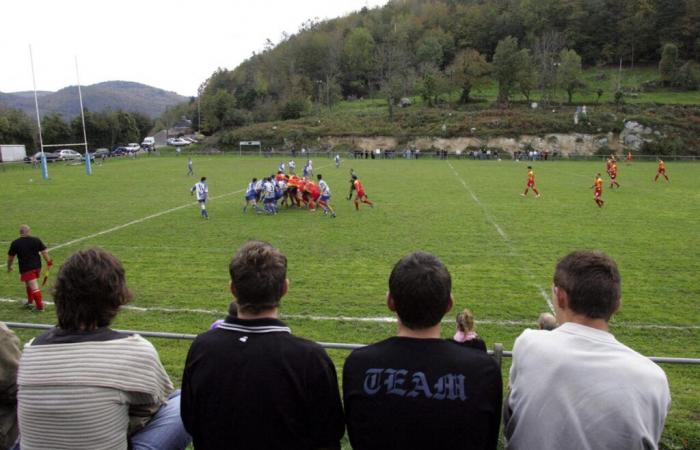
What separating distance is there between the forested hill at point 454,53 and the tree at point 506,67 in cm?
17

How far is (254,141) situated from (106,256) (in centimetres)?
7487

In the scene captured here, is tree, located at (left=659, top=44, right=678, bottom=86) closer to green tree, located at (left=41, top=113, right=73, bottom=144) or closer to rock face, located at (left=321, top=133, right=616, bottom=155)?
rock face, located at (left=321, top=133, right=616, bottom=155)

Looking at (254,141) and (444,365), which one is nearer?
(444,365)

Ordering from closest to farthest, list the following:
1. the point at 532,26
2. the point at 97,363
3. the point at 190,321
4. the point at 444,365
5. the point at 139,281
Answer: the point at 444,365, the point at 97,363, the point at 190,321, the point at 139,281, the point at 532,26

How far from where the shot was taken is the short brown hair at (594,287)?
2.62m

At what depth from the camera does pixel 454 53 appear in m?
121

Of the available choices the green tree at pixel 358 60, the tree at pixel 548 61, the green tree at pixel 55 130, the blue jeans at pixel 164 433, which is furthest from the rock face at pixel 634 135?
the green tree at pixel 55 130

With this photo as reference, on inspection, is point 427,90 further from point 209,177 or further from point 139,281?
point 139,281

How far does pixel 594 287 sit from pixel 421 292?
0.94 metres

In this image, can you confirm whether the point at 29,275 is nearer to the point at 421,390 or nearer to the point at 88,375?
the point at 88,375

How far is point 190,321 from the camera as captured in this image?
8.48m

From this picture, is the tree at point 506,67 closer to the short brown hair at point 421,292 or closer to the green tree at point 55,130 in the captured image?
the green tree at point 55,130

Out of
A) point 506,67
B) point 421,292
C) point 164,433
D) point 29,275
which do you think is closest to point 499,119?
point 506,67

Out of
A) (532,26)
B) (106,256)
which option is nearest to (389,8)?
(532,26)
